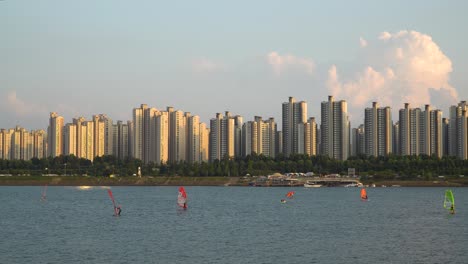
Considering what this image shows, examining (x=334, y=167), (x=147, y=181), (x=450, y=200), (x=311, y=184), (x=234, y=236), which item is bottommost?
(x=234, y=236)

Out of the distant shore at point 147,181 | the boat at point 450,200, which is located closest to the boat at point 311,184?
the distant shore at point 147,181

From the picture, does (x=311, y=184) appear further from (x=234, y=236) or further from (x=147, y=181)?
(x=234, y=236)

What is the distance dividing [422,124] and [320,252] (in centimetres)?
15799

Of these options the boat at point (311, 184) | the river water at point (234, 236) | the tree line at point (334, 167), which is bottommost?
the river water at point (234, 236)

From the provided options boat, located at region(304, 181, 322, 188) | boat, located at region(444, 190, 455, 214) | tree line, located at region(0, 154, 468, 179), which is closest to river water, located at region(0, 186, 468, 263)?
boat, located at region(444, 190, 455, 214)

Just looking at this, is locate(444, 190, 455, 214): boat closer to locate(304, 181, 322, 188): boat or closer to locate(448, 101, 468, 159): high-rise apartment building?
locate(304, 181, 322, 188): boat

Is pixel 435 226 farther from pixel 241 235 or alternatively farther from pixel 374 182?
pixel 374 182

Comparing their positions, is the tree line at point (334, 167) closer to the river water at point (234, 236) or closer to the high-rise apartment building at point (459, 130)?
the high-rise apartment building at point (459, 130)

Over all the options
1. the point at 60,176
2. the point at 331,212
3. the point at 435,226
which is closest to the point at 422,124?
the point at 60,176

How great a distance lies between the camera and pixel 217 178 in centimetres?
18775

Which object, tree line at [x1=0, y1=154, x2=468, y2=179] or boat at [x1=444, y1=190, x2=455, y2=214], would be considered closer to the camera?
boat at [x1=444, y1=190, x2=455, y2=214]

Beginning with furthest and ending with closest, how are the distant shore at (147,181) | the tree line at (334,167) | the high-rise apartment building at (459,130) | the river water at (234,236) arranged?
1. the high-rise apartment building at (459,130)
2. the distant shore at (147,181)
3. the tree line at (334,167)
4. the river water at (234,236)

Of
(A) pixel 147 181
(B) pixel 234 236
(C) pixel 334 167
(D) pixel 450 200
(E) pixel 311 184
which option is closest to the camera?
(B) pixel 234 236

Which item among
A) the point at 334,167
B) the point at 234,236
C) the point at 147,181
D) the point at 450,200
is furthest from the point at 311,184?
the point at 234,236
